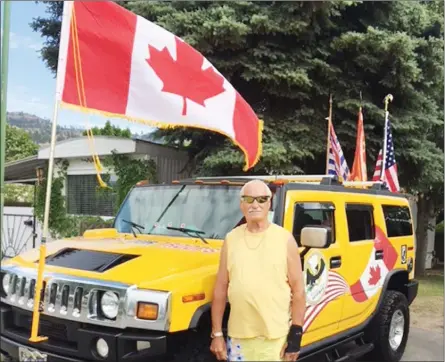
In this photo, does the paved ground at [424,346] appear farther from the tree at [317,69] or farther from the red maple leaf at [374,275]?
the tree at [317,69]

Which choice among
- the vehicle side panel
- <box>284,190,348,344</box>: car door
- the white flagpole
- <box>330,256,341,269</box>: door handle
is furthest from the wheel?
the white flagpole

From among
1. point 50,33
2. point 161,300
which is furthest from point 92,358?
point 50,33

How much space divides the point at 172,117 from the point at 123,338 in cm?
216

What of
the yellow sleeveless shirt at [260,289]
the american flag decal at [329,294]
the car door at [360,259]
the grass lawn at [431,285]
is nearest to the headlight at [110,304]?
the yellow sleeveless shirt at [260,289]

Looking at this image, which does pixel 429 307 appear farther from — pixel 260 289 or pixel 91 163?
pixel 91 163

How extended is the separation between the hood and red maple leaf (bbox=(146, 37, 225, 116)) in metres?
1.30

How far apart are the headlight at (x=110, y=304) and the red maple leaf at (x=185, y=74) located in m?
2.00

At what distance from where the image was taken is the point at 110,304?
11.4ft

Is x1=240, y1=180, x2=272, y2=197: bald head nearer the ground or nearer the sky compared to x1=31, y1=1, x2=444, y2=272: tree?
nearer the ground

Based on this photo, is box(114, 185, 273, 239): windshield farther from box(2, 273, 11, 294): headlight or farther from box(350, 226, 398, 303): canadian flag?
box(350, 226, 398, 303): canadian flag

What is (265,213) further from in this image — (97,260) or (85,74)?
(85,74)

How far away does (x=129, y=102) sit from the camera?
4562mm

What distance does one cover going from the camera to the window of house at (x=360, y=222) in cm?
515

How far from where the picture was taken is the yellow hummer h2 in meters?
3.42
